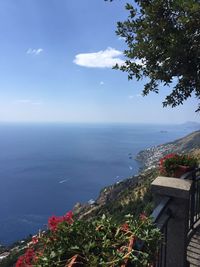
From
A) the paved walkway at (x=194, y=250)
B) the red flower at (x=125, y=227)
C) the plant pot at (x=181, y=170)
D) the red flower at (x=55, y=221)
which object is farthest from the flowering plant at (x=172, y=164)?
the red flower at (x=55, y=221)

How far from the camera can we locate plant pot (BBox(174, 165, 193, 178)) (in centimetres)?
571

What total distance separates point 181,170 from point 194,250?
1.45m

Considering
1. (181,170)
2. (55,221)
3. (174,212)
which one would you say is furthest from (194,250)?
(55,221)

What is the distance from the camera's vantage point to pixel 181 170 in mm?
5770

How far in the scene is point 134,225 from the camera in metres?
2.51

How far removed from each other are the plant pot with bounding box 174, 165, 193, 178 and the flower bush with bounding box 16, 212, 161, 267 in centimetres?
328

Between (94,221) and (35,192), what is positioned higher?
(94,221)

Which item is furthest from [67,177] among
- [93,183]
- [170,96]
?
[170,96]

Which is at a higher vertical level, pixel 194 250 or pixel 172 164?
pixel 172 164

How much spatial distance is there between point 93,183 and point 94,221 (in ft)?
549

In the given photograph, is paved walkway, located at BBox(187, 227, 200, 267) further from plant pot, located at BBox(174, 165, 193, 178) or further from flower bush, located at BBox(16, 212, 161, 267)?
flower bush, located at BBox(16, 212, 161, 267)

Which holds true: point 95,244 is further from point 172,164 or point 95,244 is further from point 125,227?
point 172,164

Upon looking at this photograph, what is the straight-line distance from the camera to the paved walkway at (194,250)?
5.20 meters

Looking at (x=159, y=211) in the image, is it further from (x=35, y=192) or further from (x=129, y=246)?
(x=35, y=192)
